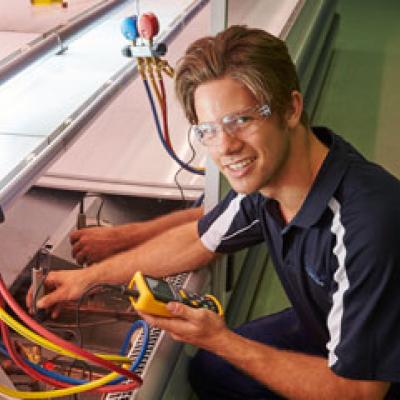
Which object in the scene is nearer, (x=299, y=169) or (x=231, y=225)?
(x=299, y=169)

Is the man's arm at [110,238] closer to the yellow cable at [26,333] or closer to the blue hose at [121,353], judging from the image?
the blue hose at [121,353]

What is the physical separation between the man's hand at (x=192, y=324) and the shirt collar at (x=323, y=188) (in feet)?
0.90

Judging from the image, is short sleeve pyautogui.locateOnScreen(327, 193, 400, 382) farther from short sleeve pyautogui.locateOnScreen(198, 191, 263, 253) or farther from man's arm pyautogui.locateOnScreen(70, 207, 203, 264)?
man's arm pyautogui.locateOnScreen(70, 207, 203, 264)

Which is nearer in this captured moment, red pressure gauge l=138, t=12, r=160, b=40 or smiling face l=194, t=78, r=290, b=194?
smiling face l=194, t=78, r=290, b=194

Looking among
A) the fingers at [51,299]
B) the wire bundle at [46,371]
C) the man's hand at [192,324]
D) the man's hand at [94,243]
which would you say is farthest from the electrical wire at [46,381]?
the man's hand at [94,243]

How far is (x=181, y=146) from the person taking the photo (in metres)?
2.12

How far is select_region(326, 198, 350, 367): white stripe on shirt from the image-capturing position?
1.28 metres

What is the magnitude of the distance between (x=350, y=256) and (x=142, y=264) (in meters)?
0.58

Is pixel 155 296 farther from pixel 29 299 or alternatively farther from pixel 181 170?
pixel 181 170

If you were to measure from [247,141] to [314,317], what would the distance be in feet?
1.73

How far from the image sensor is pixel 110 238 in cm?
172

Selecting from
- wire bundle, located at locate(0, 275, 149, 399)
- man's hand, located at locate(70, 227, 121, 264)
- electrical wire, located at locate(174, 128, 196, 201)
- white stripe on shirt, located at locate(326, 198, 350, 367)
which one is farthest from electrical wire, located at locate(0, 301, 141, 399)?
electrical wire, located at locate(174, 128, 196, 201)

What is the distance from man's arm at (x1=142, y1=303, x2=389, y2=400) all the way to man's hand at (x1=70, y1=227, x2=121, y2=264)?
1.40 feet

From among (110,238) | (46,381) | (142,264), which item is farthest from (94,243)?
(46,381)
